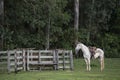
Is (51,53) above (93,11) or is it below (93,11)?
below

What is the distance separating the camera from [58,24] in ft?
161

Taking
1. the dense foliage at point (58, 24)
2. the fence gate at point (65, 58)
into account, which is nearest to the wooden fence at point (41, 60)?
the fence gate at point (65, 58)

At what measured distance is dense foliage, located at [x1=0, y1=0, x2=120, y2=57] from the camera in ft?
145

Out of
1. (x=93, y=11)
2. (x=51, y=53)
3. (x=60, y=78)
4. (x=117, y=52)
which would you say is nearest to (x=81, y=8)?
(x=93, y=11)

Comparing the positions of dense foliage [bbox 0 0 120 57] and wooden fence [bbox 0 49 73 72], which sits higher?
dense foliage [bbox 0 0 120 57]

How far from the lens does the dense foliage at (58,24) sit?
44.2 metres

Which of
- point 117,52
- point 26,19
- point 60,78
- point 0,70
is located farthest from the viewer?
point 117,52

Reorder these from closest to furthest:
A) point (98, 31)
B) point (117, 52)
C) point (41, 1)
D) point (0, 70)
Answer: point (0, 70), point (41, 1), point (117, 52), point (98, 31)

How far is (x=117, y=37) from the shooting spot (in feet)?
170

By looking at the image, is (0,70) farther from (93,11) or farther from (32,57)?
(93,11)

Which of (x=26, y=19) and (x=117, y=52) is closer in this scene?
(x=26, y=19)

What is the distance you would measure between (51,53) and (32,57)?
132cm

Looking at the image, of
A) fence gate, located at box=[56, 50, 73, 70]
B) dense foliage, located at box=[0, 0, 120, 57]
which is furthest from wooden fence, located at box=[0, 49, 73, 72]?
dense foliage, located at box=[0, 0, 120, 57]

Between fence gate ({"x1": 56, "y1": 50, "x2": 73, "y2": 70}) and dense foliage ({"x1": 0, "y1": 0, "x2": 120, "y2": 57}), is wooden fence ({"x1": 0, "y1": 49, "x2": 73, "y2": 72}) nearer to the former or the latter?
fence gate ({"x1": 56, "y1": 50, "x2": 73, "y2": 70})
